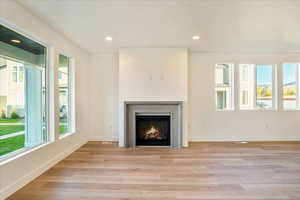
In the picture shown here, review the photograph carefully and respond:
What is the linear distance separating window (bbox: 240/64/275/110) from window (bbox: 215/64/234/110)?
0.30 meters

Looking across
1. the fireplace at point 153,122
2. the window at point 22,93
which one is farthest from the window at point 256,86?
the window at point 22,93

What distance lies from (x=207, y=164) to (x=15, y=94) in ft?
11.4

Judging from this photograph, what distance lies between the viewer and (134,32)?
3.23 meters

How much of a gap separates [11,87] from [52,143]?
120cm

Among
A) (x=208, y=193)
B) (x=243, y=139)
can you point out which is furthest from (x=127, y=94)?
(x=243, y=139)

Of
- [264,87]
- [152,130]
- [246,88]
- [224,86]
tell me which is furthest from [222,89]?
[152,130]

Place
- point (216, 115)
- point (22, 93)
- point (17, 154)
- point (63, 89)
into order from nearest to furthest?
point (17, 154)
point (22, 93)
point (63, 89)
point (216, 115)

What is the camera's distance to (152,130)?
4391mm

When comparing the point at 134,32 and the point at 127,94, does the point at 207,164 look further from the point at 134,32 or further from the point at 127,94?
the point at 134,32

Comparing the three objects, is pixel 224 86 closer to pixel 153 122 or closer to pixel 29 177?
pixel 153 122

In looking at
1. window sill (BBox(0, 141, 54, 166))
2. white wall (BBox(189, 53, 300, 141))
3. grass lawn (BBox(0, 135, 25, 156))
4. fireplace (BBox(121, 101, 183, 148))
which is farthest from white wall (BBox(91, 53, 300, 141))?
grass lawn (BBox(0, 135, 25, 156))

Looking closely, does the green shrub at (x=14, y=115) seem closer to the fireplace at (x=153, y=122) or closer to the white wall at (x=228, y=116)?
the fireplace at (x=153, y=122)

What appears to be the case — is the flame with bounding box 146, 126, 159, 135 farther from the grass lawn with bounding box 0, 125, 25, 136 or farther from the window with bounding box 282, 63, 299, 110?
the window with bounding box 282, 63, 299, 110

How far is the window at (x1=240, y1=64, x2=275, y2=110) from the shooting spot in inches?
184
